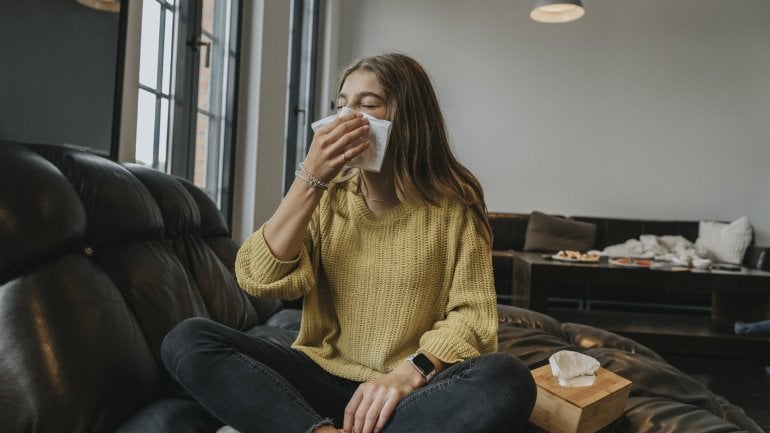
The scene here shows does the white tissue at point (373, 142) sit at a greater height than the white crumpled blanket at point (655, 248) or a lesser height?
greater

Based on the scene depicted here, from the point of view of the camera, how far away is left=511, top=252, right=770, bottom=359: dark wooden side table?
2.94 meters

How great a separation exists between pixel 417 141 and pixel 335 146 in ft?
0.69

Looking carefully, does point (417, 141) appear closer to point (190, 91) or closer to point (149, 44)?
point (149, 44)

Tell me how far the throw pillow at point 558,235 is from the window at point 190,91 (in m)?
2.66

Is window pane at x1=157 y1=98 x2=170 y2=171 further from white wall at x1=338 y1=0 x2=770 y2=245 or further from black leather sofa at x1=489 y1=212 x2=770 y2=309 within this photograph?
white wall at x1=338 y1=0 x2=770 y2=245

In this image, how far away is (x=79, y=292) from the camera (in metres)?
1.01

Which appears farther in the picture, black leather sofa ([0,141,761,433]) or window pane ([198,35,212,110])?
window pane ([198,35,212,110])

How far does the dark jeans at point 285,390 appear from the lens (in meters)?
0.84

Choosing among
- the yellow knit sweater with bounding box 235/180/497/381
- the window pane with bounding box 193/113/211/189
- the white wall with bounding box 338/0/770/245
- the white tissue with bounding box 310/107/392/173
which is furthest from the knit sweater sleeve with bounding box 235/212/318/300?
the white wall with bounding box 338/0/770/245

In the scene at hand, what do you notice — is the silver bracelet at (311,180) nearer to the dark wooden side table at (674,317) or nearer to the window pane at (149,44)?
the window pane at (149,44)

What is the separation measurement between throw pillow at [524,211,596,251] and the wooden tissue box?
326 centimetres

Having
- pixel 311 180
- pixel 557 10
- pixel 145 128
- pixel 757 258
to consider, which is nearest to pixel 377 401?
pixel 311 180

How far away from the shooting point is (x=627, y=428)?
1.22m

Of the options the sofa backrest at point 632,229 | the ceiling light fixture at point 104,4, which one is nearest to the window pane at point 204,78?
the ceiling light fixture at point 104,4
